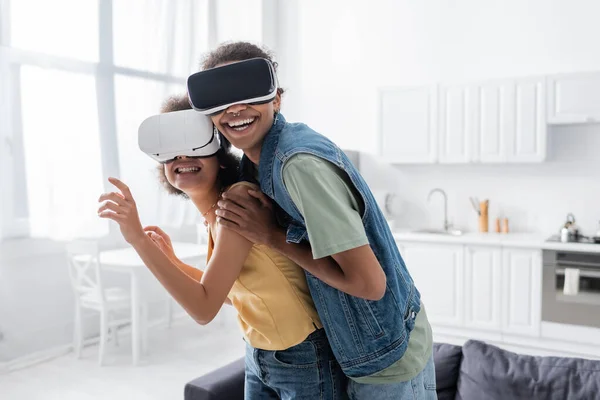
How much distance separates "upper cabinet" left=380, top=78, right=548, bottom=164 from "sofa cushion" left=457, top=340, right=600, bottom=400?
275cm

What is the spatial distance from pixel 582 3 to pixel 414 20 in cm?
142

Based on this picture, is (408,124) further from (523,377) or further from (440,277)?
(523,377)

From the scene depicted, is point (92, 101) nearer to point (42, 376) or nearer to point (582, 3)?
point (42, 376)

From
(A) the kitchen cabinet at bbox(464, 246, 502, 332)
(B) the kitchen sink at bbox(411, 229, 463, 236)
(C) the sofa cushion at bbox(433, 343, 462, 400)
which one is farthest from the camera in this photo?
(B) the kitchen sink at bbox(411, 229, 463, 236)

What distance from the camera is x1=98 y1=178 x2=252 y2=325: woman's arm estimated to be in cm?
120

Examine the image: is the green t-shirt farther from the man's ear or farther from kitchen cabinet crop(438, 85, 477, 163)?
kitchen cabinet crop(438, 85, 477, 163)

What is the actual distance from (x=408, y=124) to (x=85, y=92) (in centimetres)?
268

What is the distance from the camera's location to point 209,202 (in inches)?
55.3

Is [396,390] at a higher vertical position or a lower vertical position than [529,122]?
lower

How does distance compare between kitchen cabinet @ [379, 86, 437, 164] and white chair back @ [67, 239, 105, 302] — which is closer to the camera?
white chair back @ [67, 239, 105, 302]

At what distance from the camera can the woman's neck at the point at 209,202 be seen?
4.58ft

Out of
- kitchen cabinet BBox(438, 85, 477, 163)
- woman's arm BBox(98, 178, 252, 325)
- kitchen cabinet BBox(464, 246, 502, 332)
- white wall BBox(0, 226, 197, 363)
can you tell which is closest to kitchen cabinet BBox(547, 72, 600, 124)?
kitchen cabinet BBox(438, 85, 477, 163)

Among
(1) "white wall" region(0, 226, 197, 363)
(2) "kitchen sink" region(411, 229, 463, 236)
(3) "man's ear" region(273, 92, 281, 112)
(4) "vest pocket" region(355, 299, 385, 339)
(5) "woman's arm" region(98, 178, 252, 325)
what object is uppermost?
(3) "man's ear" region(273, 92, 281, 112)

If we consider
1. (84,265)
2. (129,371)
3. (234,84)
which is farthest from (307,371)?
(84,265)
